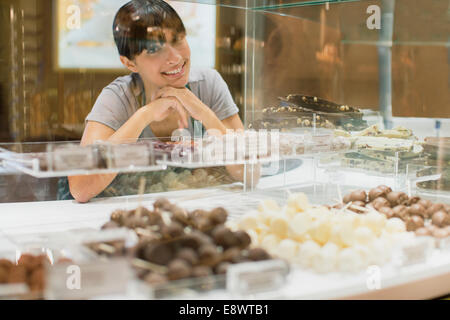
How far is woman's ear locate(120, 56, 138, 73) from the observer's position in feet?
7.92

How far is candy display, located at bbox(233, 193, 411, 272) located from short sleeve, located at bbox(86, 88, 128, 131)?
1.02 metres

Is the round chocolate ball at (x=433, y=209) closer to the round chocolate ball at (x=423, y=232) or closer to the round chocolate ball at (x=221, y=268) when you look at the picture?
the round chocolate ball at (x=423, y=232)

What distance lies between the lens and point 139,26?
2350 mm

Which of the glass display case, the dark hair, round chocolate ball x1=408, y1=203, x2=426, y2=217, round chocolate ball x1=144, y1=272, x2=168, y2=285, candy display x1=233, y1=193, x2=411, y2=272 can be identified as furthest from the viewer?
the dark hair

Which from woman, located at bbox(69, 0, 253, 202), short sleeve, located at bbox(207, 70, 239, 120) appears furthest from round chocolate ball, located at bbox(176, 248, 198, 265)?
short sleeve, located at bbox(207, 70, 239, 120)

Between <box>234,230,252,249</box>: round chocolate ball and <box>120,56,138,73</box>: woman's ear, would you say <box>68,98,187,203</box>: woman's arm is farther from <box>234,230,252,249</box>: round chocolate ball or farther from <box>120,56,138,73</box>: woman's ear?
<box>234,230,252,249</box>: round chocolate ball

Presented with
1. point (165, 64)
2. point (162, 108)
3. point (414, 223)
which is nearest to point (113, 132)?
point (162, 108)

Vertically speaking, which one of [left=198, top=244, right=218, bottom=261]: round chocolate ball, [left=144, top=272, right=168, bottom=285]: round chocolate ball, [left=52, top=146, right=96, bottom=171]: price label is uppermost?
[left=52, top=146, right=96, bottom=171]: price label

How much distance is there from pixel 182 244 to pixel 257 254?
164mm

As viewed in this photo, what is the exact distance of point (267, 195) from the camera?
2.05m

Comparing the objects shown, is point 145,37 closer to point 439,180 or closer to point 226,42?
point 226,42

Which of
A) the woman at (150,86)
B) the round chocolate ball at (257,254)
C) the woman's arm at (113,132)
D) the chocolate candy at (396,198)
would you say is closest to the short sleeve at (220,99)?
the woman at (150,86)

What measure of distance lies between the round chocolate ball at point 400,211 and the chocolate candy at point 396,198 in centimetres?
6
